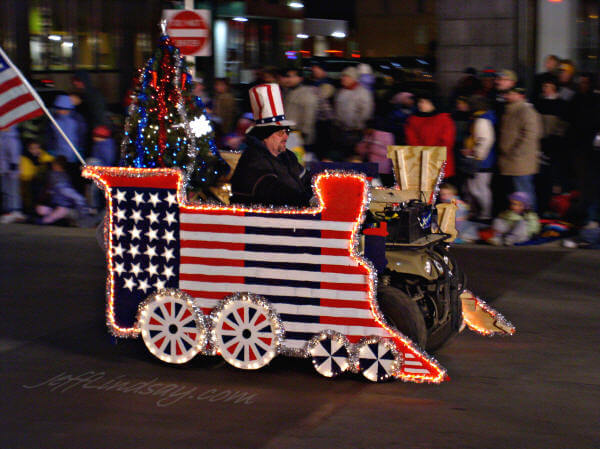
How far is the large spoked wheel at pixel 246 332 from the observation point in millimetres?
6566

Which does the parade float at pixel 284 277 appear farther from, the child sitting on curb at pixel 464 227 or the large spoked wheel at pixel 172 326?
the child sitting on curb at pixel 464 227

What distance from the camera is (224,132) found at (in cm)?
1448

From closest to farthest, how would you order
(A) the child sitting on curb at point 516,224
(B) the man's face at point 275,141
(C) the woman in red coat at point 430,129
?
Answer: (B) the man's face at point 275,141 → (A) the child sitting on curb at point 516,224 → (C) the woman in red coat at point 430,129

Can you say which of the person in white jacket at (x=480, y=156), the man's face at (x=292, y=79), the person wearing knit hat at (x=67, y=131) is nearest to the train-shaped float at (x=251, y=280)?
the person in white jacket at (x=480, y=156)

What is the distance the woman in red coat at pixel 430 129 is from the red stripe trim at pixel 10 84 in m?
5.50

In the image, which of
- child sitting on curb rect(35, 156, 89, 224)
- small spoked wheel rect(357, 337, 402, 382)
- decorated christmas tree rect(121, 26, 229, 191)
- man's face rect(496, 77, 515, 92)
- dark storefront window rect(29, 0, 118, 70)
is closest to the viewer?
small spoked wheel rect(357, 337, 402, 382)

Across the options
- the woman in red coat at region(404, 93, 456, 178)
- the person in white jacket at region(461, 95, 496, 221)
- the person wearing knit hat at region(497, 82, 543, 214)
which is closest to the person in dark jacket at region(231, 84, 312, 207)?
the woman in red coat at region(404, 93, 456, 178)

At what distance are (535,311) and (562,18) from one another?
21.9ft

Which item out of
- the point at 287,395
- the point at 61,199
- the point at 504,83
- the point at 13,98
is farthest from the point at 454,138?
the point at 287,395

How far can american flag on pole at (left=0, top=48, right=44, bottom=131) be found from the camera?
26.1ft

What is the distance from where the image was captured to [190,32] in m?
13.2

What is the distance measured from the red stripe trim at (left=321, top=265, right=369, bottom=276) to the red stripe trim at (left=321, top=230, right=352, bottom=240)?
0.18 meters

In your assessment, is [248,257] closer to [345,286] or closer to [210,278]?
[210,278]

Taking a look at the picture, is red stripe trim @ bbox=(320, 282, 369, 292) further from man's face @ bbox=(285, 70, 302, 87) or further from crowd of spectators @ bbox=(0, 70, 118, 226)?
man's face @ bbox=(285, 70, 302, 87)
